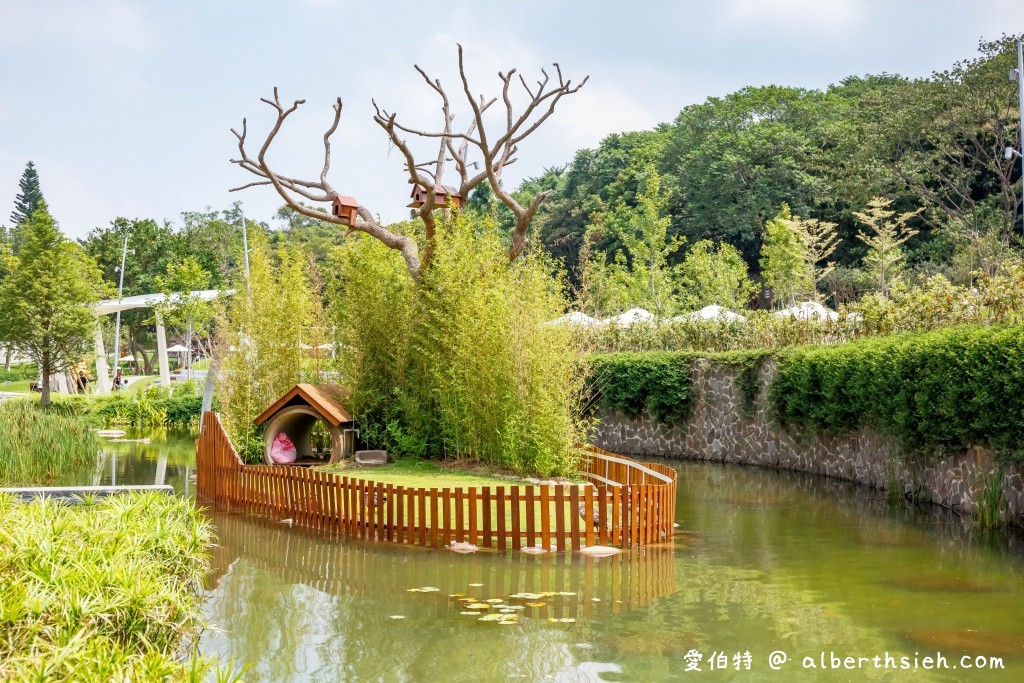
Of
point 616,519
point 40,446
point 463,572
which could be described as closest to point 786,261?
point 616,519

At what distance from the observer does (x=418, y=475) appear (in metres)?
12.3

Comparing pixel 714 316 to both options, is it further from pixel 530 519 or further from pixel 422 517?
pixel 422 517

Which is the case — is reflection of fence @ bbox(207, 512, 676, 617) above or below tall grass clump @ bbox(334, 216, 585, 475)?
below

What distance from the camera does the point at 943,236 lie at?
111 ft

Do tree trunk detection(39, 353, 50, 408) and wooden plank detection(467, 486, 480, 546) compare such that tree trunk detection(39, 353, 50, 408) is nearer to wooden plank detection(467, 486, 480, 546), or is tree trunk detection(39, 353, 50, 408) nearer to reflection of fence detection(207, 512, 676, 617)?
reflection of fence detection(207, 512, 676, 617)

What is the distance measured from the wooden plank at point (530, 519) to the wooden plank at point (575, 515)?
0.38 meters

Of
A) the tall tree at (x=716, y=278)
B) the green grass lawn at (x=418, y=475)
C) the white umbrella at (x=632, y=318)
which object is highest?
the tall tree at (x=716, y=278)

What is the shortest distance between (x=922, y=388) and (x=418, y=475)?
666 centimetres

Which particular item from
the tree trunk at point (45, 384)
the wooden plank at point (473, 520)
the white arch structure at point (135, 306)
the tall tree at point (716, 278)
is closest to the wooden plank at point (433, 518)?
the wooden plank at point (473, 520)

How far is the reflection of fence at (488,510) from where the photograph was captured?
9531 mm

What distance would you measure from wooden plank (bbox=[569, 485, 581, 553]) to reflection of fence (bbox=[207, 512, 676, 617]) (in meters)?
0.23

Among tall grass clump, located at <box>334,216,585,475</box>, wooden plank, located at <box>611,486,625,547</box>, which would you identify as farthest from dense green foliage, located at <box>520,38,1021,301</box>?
wooden plank, located at <box>611,486,625,547</box>

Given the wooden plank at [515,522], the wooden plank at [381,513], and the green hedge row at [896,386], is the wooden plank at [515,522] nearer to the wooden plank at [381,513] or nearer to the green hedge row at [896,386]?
the wooden plank at [381,513]

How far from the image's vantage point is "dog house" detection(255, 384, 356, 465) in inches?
522
